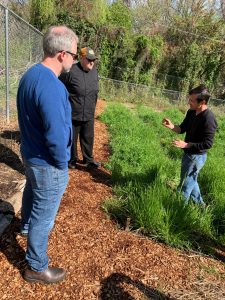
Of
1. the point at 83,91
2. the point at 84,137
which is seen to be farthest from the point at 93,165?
the point at 83,91

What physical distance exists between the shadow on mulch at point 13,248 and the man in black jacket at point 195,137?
2137mm

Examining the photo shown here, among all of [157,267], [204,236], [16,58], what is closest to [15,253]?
[157,267]

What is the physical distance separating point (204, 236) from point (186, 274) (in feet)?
2.65

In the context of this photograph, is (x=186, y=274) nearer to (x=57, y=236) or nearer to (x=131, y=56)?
(x=57, y=236)

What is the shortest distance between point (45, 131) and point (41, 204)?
66cm

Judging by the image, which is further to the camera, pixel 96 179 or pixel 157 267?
pixel 96 179

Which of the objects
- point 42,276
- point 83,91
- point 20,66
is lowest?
point 42,276

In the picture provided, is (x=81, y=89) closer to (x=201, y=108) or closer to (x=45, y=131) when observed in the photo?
(x=201, y=108)

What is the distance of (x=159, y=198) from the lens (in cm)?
394

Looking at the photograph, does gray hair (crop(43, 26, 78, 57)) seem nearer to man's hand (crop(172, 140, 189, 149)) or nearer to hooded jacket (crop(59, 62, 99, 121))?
man's hand (crop(172, 140, 189, 149))

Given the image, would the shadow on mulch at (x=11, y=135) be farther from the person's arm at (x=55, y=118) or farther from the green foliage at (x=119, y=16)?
the green foliage at (x=119, y=16)

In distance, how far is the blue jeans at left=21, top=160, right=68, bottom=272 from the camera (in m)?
2.65

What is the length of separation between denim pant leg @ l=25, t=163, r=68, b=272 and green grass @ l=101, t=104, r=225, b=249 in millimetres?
1386

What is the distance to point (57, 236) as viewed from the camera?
12.0 feet
